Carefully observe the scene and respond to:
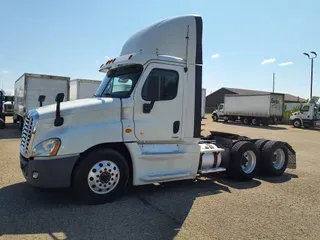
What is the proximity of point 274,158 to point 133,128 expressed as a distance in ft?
16.0

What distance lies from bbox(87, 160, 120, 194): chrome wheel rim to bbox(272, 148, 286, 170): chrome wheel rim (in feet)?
17.0

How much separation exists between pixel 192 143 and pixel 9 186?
4168 millimetres

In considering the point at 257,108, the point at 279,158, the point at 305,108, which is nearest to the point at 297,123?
the point at 305,108

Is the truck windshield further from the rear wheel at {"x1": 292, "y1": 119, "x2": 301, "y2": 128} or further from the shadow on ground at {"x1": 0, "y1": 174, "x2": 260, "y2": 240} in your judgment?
the rear wheel at {"x1": 292, "y1": 119, "x2": 301, "y2": 128}

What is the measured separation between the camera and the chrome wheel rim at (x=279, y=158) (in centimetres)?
874

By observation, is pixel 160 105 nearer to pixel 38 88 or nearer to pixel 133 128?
pixel 133 128

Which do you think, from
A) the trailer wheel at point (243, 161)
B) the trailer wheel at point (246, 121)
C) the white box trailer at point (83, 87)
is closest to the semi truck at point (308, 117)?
the trailer wheel at point (246, 121)

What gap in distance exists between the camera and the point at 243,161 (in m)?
8.07

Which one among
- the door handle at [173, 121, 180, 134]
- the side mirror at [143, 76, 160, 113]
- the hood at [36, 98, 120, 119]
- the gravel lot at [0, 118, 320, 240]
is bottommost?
the gravel lot at [0, 118, 320, 240]

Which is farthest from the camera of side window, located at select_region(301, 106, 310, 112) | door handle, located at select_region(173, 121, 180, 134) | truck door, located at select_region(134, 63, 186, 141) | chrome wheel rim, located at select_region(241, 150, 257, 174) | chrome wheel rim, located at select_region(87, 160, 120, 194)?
side window, located at select_region(301, 106, 310, 112)

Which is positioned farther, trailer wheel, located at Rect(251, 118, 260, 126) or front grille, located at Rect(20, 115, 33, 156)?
trailer wheel, located at Rect(251, 118, 260, 126)

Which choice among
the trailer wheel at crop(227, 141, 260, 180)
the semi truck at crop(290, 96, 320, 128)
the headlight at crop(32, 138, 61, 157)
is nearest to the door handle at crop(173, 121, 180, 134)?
the trailer wheel at crop(227, 141, 260, 180)

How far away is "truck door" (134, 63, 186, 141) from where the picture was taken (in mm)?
5934

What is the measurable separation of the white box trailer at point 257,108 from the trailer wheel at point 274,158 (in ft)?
84.9
